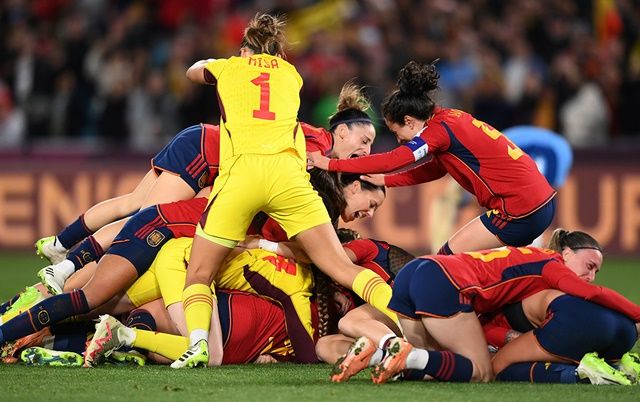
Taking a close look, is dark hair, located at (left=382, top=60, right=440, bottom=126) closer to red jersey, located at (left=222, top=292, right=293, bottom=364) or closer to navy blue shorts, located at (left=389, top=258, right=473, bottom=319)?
red jersey, located at (left=222, top=292, right=293, bottom=364)

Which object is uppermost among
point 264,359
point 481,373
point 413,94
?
point 413,94

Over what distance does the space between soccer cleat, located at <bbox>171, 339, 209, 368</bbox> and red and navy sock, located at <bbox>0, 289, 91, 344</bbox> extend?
0.64 meters

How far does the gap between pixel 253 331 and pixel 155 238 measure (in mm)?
748

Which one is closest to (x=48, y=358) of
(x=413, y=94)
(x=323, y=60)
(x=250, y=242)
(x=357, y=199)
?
(x=250, y=242)

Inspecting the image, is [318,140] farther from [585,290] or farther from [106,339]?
[585,290]

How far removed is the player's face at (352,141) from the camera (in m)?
7.64

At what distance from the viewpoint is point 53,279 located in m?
6.80

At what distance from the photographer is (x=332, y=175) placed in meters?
7.36

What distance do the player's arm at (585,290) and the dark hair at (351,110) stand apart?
2.34m

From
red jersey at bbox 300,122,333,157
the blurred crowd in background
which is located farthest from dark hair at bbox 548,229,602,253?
the blurred crowd in background

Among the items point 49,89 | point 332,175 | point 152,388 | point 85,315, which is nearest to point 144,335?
point 85,315

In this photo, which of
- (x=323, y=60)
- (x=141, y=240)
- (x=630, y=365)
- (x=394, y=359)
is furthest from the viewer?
(x=323, y=60)

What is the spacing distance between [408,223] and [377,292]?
684 centimetres

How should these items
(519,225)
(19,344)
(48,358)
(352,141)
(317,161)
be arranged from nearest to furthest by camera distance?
(48,358) < (19,344) < (317,161) < (519,225) < (352,141)
